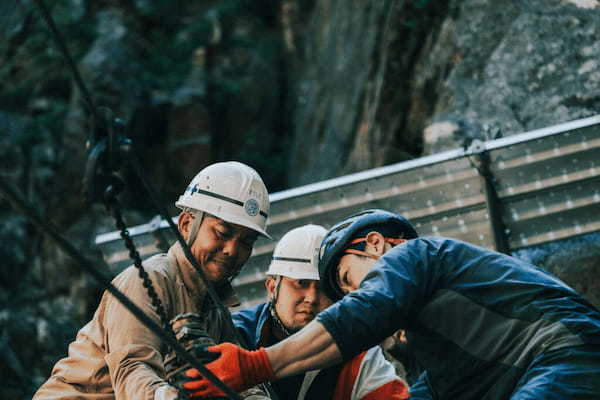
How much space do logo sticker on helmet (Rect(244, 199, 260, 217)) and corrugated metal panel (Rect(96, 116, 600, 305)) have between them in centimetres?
139

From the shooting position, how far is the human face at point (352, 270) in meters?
3.56

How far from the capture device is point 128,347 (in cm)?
330

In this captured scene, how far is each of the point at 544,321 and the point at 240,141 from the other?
34.9 ft

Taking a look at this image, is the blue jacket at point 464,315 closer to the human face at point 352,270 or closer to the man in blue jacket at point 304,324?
the human face at point 352,270

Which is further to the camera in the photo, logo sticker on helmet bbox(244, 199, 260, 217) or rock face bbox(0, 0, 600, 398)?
rock face bbox(0, 0, 600, 398)

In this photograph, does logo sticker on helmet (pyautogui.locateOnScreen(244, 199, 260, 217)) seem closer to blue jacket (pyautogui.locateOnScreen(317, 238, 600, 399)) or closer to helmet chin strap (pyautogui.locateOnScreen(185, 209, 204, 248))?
helmet chin strap (pyautogui.locateOnScreen(185, 209, 204, 248))

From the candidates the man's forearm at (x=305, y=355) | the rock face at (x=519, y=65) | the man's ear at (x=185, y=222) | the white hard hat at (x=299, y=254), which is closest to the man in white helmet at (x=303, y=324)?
the white hard hat at (x=299, y=254)

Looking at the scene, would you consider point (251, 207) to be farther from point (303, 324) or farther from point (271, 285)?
point (271, 285)

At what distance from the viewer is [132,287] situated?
3.56 metres

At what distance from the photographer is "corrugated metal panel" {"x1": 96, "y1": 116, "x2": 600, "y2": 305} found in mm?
5320

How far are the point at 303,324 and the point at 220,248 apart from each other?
1.02 metres

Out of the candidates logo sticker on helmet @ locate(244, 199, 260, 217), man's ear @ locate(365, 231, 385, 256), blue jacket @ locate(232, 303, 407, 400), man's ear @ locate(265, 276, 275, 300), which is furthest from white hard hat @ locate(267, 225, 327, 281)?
man's ear @ locate(365, 231, 385, 256)

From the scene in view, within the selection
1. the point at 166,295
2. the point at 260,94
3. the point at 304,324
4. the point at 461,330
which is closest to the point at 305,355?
the point at 461,330

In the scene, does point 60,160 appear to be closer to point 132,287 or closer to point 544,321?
point 132,287
